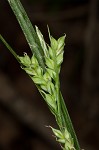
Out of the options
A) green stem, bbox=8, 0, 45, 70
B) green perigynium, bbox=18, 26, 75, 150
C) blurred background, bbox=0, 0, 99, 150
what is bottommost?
blurred background, bbox=0, 0, 99, 150

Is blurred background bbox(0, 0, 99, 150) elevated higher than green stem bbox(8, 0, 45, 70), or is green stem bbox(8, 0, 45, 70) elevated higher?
green stem bbox(8, 0, 45, 70)

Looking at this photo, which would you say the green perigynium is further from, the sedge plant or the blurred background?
the blurred background

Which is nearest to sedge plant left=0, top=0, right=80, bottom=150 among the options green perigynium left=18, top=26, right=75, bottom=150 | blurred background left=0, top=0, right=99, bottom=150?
green perigynium left=18, top=26, right=75, bottom=150

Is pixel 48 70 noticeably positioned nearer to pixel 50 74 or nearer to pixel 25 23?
pixel 50 74

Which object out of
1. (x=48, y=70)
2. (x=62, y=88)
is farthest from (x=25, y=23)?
(x=62, y=88)

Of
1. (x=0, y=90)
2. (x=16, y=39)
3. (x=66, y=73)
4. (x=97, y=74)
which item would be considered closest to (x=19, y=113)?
(x=0, y=90)

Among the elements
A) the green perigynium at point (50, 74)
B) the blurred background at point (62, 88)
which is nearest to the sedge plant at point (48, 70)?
the green perigynium at point (50, 74)

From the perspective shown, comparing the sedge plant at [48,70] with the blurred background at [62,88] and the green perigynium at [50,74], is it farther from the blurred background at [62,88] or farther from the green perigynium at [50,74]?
the blurred background at [62,88]
